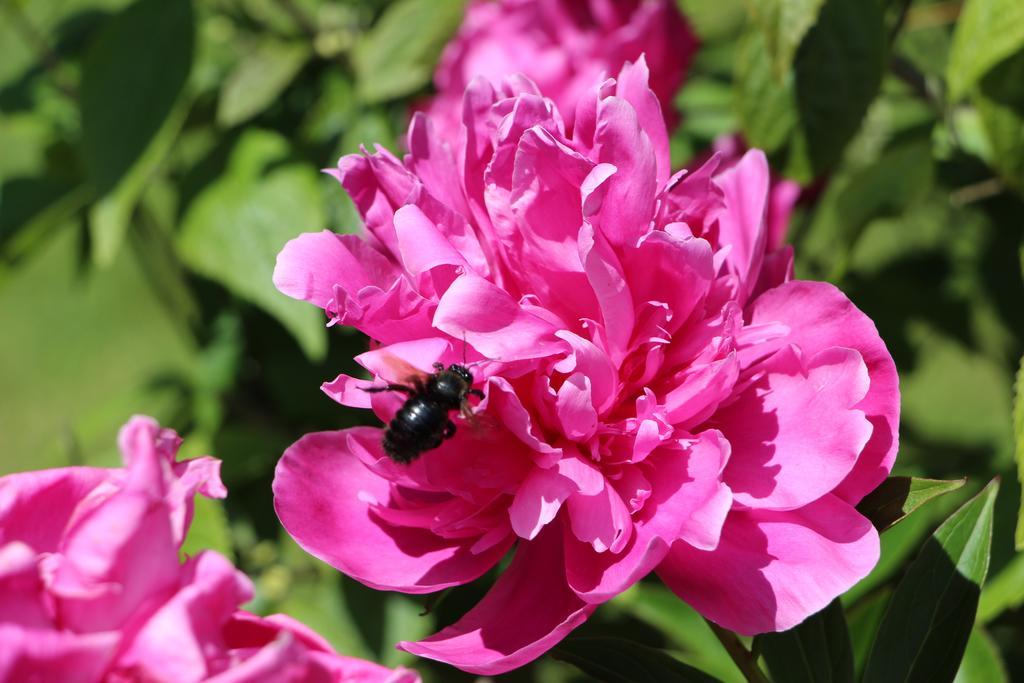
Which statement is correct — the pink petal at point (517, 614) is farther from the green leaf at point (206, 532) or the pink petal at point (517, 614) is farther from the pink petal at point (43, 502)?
the green leaf at point (206, 532)

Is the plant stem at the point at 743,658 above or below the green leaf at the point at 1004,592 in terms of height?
above

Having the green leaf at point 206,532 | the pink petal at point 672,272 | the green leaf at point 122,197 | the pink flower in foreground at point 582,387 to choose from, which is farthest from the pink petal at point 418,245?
the green leaf at point 122,197

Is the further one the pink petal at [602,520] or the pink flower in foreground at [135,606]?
the pink petal at [602,520]

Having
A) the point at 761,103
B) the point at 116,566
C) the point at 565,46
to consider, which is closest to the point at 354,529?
the point at 116,566

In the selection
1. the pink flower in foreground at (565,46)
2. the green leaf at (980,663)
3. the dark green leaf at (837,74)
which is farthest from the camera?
the pink flower in foreground at (565,46)

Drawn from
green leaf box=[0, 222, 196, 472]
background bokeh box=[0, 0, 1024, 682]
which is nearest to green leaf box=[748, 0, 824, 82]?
background bokeh box=[0, 0, 1024, 682]

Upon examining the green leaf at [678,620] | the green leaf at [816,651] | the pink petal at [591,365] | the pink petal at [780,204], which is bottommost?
the green leaf at [678,620]

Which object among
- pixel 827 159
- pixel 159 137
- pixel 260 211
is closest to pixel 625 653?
pixel 827 159

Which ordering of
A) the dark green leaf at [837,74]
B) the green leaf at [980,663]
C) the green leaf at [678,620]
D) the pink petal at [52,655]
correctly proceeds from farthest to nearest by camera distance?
the green leaf at [678,620], the dark green leaf at [837,74], the green leaf at [980,663], the pink petal at [52,655]

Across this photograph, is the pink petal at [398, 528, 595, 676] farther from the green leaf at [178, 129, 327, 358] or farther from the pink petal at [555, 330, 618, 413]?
the green leaf at [178, 129, 327, 358]
